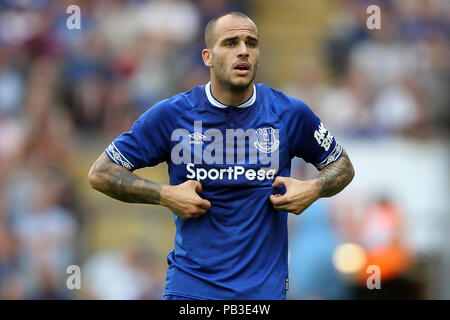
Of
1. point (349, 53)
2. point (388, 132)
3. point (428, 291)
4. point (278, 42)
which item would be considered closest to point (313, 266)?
point (428, 291)

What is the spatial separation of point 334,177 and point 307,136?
1.19 feet

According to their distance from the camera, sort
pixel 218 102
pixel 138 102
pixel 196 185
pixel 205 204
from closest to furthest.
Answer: pixel 205 204 < pixel 196 185 < pixel 218 102 < pixel 138 102

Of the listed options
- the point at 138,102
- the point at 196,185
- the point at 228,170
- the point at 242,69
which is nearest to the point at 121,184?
the point at 196,185

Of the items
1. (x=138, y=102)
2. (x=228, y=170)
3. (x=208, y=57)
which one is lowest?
(x=228, y=170)

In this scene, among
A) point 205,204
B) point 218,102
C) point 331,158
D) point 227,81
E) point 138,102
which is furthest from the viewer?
point 138,102

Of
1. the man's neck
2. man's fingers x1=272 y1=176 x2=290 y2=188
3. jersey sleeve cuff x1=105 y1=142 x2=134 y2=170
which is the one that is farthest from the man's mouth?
jersey sleeve cuff x1=105 y1=142 x2=134 y2=170

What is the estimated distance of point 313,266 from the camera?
34.7ft

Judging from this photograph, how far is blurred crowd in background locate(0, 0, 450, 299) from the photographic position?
12.0 m

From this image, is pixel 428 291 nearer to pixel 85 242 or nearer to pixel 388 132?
pixel 388 132

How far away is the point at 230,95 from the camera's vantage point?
6641mm

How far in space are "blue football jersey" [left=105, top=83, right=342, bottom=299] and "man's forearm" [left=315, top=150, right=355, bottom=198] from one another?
175 mm

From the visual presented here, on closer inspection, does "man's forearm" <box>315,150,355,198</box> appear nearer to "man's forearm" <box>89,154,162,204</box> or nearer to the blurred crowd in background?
"man's forearm" <box>89,154,162,204</box>

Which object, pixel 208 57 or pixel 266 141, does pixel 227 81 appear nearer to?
pixel 208 57
